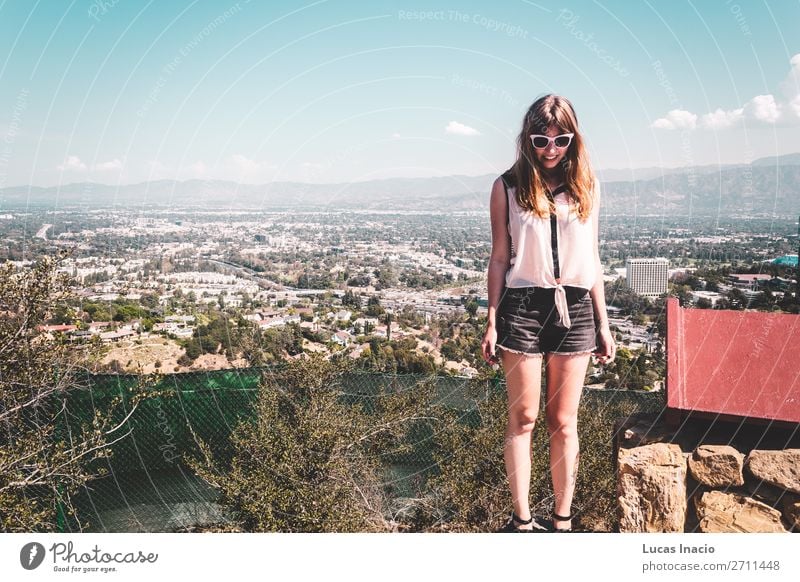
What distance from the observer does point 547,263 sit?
2340 mm

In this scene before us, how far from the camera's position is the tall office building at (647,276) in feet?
12.0

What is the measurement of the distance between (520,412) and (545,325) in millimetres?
381

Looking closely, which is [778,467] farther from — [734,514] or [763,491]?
[734,514]

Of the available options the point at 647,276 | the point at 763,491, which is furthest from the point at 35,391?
the point at 763,491

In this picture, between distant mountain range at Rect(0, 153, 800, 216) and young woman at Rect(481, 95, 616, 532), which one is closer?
young woman at Rect(481, 95, 616, 532)

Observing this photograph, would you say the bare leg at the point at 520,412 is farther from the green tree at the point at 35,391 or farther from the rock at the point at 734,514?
the green tree at the point at 35,391

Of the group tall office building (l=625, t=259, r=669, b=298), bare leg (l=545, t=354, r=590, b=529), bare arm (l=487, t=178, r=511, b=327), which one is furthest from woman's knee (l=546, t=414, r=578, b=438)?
tall office building (l=625, t=259, r=669, b=298)

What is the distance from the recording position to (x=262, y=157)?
185 inches

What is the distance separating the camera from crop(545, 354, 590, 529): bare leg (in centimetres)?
237

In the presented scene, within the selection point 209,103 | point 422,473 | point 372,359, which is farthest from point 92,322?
point 372,359

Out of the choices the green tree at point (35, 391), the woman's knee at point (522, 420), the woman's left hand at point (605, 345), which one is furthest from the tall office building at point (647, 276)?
the green tree at point (35, 391)

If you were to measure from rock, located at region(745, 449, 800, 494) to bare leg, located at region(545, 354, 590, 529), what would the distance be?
2.73 ft

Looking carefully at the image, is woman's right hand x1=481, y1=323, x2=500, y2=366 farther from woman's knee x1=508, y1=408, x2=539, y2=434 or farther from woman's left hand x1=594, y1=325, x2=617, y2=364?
woman's left hand x1=594, y1=325, x2=617, y2=364

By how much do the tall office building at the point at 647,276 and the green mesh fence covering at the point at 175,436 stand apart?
70.5 inches
